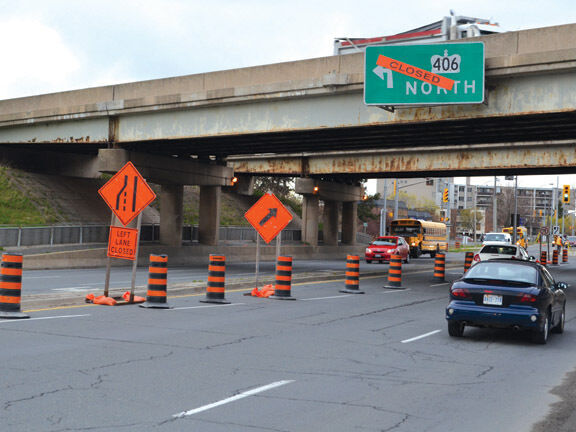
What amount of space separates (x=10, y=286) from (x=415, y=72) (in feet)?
48.8

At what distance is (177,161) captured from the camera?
39312 mm

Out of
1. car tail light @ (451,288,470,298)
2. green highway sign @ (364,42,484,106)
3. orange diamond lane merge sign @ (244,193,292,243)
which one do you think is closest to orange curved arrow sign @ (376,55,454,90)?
green highway sign @ (364,42,484,106)

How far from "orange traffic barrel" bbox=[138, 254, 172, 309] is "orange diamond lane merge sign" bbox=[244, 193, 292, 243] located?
5059 mm

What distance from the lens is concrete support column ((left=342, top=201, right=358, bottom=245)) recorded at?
6259cm

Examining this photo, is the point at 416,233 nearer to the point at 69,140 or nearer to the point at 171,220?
the point at 171,220

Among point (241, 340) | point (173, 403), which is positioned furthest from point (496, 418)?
point (241, 340)

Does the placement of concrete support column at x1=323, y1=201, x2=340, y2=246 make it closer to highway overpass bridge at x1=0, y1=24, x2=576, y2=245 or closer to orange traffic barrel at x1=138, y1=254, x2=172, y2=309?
highway overpass bridge at x1=0, y1=24, x2=576, y2=245

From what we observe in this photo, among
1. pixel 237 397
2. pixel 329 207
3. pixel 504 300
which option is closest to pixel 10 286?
pixel 237 397

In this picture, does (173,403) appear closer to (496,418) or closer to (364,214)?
(496,418)

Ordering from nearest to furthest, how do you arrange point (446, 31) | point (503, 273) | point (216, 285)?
1. point (503, 273)
2. point (216, 285)
3. point (446, 31)

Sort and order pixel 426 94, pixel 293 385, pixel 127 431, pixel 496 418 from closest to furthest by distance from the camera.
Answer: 1. pixel 127 431
2. pixel 496 418
3. pixel 293 385
4. pixel 426 94

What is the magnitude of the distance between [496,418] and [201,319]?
820cm

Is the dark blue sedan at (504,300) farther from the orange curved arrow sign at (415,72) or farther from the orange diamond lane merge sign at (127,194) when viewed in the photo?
the orange curved arrow sign at (415,72)

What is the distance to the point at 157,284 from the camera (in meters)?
16.2
